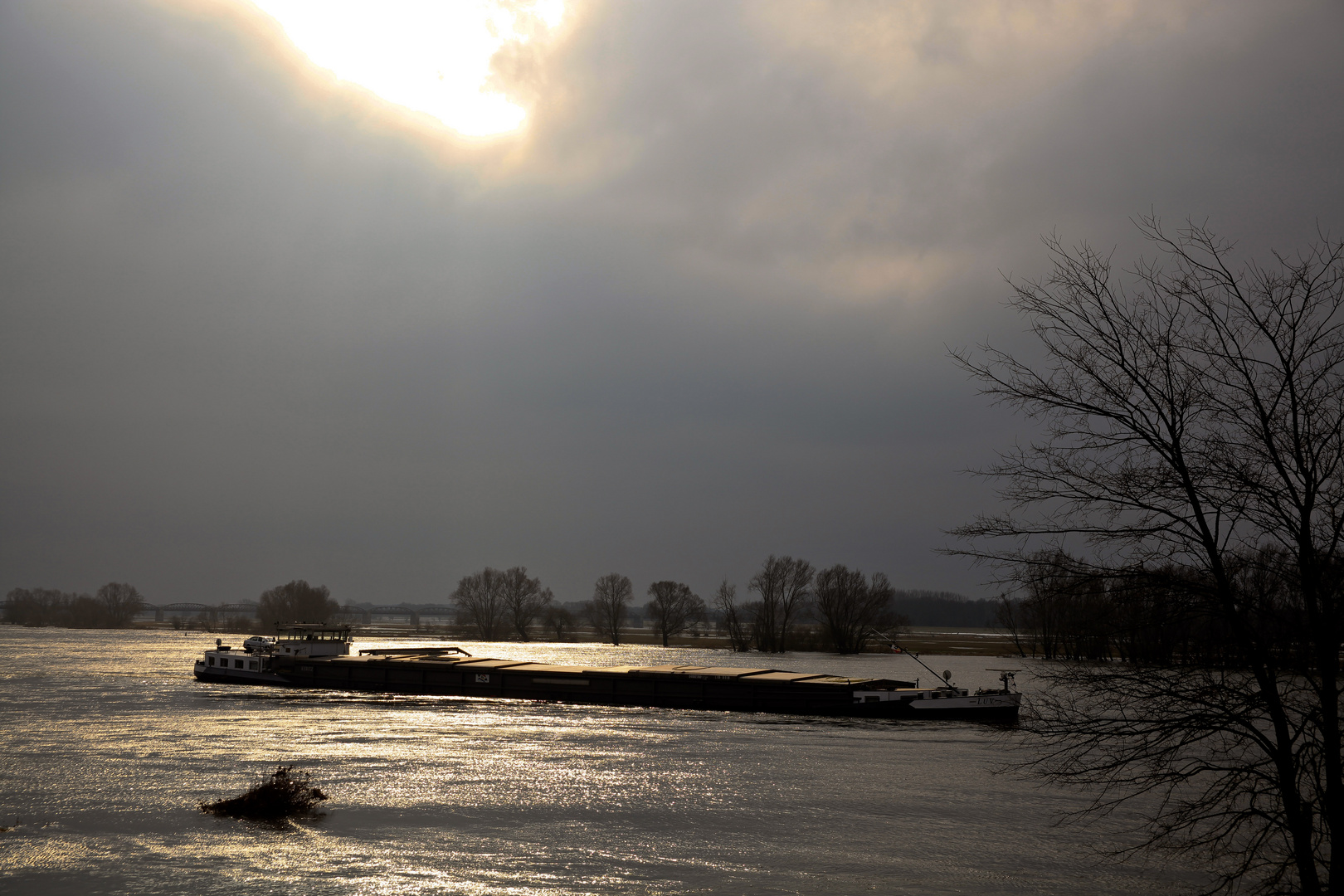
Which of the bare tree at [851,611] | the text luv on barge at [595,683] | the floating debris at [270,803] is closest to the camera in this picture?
the floating debris at [270,803]

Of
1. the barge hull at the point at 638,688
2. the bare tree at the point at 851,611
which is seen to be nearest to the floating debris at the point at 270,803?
the barge hull at the point at 638,688

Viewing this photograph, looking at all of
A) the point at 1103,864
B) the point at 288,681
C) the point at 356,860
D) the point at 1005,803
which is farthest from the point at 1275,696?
the point at 288,681

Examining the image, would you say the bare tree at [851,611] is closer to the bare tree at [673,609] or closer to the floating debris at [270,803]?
the bare tree at [673,609]

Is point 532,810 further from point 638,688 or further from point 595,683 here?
point 595,683

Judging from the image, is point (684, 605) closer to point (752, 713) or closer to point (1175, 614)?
point (752, 713)

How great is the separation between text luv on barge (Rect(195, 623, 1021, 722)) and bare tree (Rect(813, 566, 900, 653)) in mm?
75590

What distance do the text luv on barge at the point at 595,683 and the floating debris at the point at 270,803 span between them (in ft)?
131

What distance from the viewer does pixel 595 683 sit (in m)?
67.1

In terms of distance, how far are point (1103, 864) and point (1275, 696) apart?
646 inches

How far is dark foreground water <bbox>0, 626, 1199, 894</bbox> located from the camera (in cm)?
2023

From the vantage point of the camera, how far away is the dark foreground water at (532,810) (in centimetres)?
2023

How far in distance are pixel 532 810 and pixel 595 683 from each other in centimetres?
4033

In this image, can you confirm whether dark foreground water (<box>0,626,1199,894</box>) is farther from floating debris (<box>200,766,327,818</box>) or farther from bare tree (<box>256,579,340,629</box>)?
bare tree (<box>256,579,340,629</box>)

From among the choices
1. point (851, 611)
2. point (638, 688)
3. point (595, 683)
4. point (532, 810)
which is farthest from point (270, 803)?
point (851, 611)
